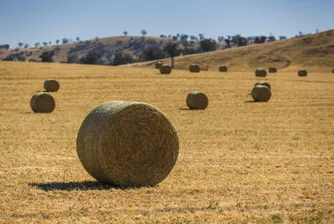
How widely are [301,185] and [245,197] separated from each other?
2.05 meters

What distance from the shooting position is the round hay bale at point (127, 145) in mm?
12742

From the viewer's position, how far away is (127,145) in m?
13.1

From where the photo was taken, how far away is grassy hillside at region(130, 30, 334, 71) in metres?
98.8

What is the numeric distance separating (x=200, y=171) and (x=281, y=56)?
9400cm

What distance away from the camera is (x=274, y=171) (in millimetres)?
15500

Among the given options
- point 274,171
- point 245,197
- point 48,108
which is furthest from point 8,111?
point 245,197

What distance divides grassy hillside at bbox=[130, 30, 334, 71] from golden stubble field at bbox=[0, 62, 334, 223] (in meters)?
61.1

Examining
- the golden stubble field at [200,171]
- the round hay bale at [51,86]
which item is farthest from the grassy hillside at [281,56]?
the golden stubble field at [200,171]

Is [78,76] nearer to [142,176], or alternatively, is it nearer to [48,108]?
[48,108]

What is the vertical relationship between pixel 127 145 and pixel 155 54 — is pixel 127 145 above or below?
below

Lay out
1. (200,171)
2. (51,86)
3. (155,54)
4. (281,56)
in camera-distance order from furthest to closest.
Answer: (155,54) → (281,56) → (51,86) → (200,171)

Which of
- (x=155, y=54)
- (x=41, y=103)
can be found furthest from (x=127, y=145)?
(x=155, y=54)

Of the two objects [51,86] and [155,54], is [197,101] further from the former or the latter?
[155,54]

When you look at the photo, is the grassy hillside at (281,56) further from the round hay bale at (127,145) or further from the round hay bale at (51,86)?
the round hay bale at (127,145)
